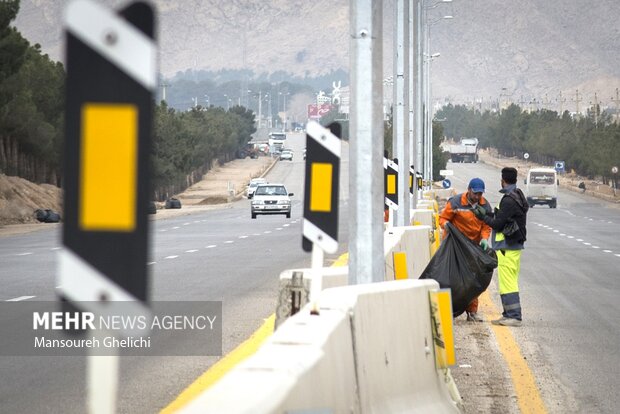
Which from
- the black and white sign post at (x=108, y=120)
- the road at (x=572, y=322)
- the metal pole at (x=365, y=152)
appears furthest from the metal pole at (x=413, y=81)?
the black and white sign post at (x=108, y=120)

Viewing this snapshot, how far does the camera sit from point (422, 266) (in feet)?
75.8

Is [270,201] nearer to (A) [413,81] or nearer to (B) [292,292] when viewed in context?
(A) [413,81]

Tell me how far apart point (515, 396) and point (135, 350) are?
424 centimetres

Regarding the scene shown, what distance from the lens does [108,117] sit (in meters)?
4.06

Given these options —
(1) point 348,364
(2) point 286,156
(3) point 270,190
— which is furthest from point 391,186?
(2) point 286,156

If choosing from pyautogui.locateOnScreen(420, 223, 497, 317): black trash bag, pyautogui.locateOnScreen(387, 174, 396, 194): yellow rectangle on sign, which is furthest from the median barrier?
pyautogui.locateOnScreen(387, 174, 396, 194): yellow rectangle on sign

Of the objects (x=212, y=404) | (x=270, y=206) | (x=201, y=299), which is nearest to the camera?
(x=212, y=404)

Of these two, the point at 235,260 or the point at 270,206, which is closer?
the point at 235,260

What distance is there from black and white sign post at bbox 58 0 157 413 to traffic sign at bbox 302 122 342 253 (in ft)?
14.6

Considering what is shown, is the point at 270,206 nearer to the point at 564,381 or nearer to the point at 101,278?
the point at 564,381

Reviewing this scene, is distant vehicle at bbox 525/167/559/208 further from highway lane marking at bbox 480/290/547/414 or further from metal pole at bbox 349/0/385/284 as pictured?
metal pole at bbox 349/0/385/284

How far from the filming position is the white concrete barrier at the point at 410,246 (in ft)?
57.0

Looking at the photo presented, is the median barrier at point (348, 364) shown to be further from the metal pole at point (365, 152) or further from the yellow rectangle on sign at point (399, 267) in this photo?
the yellow rectangle on sign at point (399, 267)

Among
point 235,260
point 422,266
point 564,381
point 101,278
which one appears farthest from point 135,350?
point 235,260
